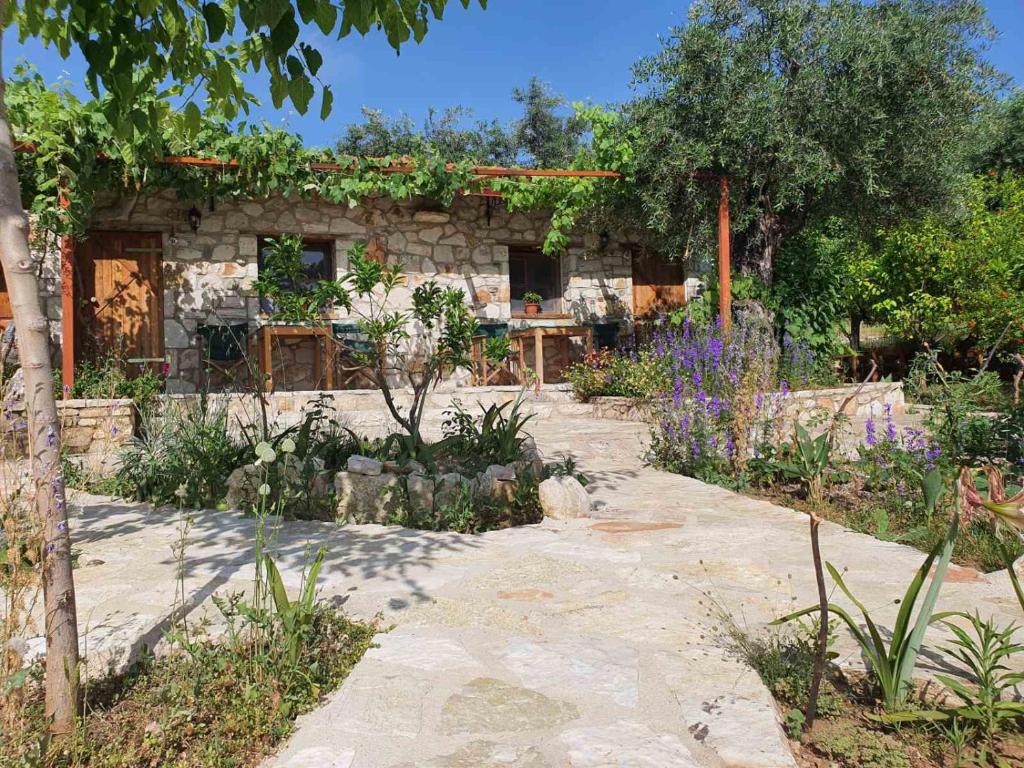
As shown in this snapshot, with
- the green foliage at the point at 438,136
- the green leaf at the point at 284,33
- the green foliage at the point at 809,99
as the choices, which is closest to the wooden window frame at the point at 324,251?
the green foliage at the point at 809,99

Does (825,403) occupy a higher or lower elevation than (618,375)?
lower

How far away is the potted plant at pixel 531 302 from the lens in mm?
9586

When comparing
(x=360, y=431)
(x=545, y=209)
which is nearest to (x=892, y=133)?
(x=545, y=209)

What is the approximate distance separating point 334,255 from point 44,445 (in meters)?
7.71

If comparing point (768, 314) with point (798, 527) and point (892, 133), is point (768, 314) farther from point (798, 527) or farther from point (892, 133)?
point (798, 527)

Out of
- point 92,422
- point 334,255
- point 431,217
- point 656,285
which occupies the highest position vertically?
point 431,217

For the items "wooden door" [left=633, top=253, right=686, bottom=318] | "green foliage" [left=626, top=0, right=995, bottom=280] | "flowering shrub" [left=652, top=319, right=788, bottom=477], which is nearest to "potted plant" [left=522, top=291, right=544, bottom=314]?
"wooden door" [left=633, top=253, right=686, bottom=318]

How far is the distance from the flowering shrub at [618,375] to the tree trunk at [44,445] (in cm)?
542

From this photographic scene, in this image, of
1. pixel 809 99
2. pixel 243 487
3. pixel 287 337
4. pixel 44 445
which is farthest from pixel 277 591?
pixel 809 99

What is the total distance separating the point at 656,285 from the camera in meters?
10.3

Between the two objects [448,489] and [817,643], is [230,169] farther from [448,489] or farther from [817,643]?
[817,643]

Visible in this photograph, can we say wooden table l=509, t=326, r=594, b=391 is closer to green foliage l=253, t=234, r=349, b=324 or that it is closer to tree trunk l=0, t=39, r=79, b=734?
green foliage l=253, t=234, r=349, b=324

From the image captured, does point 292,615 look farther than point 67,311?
No

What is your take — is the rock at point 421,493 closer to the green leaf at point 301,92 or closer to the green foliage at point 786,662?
the green foliage at point 786,662
